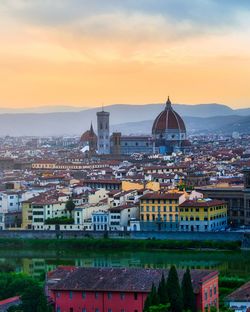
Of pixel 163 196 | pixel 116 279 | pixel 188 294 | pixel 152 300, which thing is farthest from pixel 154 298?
pixel 163 196

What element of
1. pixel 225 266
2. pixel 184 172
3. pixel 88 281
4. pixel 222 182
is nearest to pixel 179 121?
pixel 184 172

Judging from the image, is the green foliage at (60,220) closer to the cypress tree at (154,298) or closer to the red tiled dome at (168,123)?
the cypress tree at (154,298)

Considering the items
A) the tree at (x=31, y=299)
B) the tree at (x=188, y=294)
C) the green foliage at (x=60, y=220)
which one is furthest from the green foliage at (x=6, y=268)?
the tree at (x=188, y=294)

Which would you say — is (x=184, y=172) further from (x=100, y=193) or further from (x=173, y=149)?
(x=173, y=149)

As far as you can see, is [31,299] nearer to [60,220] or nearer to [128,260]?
[128,260]

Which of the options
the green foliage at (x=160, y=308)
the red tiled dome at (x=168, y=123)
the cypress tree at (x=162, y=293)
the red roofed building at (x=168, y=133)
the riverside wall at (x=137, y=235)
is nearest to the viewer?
the green foliage at (x=160, y=308)

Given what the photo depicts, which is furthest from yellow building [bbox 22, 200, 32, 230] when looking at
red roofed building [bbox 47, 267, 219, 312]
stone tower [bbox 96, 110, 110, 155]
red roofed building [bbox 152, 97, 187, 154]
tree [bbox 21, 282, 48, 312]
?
red roofed building [bbox 152, 97, 187, 154]

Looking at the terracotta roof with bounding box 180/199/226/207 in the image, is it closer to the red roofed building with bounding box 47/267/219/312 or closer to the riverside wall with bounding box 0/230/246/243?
the riverside wall with bounding box 0/230/246/243
